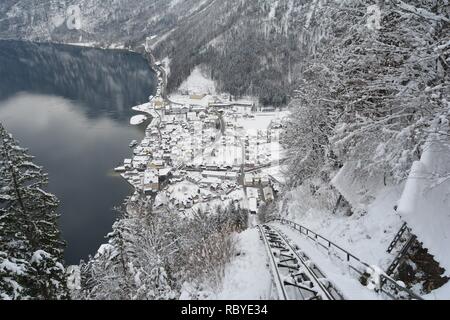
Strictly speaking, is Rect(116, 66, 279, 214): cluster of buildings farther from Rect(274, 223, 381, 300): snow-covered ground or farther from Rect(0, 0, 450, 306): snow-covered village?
Rect(274, 223, 381, 300): snow-covered ground

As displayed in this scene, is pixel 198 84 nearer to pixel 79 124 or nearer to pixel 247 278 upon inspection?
pixel 79 124

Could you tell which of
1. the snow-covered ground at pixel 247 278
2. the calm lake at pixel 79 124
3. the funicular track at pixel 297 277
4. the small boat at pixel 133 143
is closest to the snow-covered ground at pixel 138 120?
the calm lake at pixel 79 124

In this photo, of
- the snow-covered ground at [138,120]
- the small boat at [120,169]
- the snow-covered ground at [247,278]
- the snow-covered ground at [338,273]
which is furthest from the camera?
the snow-covered ground at [138,120]

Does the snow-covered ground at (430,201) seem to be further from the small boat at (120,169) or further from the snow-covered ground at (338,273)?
the small boat at (120,169)

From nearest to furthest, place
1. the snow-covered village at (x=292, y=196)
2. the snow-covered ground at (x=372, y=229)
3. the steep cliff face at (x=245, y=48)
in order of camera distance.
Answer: the snow-covered village at (x=292, y=196), the snow-covered ground at (x=372, y=229), the steep cliff face at (x=245, y=48)

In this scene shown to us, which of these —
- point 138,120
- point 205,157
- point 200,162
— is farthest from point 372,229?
point 138,120

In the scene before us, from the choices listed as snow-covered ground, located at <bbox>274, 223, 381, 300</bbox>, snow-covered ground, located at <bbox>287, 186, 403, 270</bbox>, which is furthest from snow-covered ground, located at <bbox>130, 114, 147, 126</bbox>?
snow-covered ground, located at <bbox>274, 223, 381, 300</bbox>
